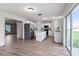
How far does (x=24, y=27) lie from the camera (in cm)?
1067

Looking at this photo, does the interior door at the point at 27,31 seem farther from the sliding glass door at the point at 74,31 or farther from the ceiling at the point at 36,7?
the sliding glass door at the point at 74,31

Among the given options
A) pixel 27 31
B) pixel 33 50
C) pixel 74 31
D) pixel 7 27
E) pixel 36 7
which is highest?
pixel 36 7

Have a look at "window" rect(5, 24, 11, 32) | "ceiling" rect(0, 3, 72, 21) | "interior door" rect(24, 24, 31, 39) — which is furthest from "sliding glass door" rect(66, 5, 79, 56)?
"window" rect(5, 24, 11, 32)

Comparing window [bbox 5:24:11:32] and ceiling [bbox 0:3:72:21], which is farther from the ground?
ceiling [bbox 0:3:72:21]

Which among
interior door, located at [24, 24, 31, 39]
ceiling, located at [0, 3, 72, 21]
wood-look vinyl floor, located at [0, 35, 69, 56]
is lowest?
wood-look vinyl floor, located at [0, 35, 69, 56]

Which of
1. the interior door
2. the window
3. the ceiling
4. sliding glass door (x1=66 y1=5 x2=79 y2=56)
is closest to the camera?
sliding glass door (x1=66 y1=5 x2=79 y2=56)

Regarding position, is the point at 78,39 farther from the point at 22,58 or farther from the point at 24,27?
the point at 24,27

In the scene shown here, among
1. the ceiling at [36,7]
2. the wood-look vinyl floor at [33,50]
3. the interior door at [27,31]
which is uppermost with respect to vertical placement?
the ceiling at [36,7]

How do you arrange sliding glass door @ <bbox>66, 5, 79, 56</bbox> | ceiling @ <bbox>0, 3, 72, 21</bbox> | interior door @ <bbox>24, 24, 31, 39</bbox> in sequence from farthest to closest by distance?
interior door @ <bbox>24, 24, 31, 39</bbox> < ceiling @ <bbox>0, 3, 72, 21</bbox> < sliding glass door @ <bbox>66, 5, 79, 56</bbox>

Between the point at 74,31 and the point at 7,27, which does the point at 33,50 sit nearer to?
the point at 74,31

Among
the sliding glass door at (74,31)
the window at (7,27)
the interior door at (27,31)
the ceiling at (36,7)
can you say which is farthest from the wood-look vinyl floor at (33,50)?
the window at (7,27)

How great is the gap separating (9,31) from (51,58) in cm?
1797

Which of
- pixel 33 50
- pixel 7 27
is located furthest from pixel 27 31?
pixel 7 27

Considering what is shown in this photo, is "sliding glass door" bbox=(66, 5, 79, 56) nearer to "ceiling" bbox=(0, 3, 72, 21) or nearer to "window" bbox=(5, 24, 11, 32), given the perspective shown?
"ceiling" bbox=(0, 3, 72, 21)
